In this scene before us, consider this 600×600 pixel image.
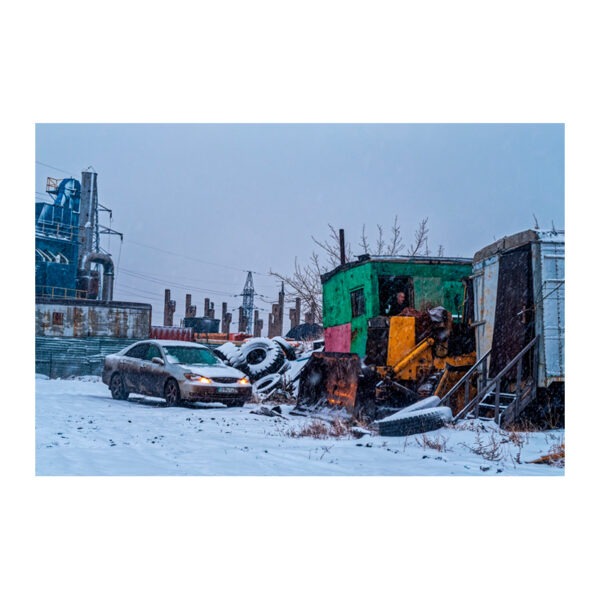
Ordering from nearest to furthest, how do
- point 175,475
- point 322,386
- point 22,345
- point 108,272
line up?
point 175,475, point 22,345, point 108,272, point 322,386

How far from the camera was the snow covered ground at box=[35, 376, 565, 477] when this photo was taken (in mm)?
7281

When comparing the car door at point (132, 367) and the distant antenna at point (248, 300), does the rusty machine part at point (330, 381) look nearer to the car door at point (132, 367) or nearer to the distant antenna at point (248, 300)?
the distant antenna at point (248, 300)

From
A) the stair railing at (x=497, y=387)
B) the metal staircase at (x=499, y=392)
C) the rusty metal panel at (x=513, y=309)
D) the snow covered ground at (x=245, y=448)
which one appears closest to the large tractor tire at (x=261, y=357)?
the snow covered ground at (x=245, y=448)

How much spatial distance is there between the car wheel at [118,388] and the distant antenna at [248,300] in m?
1.90

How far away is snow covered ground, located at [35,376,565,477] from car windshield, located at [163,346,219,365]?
4.54 ft

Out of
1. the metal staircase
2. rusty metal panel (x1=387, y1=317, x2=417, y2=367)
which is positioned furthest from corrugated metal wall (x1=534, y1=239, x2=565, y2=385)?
rusty metal panel (x1=387, y1=317, x2=417, y2=367)

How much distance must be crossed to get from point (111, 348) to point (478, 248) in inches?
204

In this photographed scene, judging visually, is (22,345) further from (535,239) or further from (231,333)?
(535,239)

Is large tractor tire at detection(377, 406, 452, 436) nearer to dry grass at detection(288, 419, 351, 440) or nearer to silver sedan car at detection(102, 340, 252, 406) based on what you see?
dry grass at detection(288, 419, 351, 440)

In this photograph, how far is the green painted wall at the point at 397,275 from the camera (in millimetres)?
9992

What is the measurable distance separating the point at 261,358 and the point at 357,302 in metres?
1.67

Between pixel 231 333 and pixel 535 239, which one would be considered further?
pixel 231 333

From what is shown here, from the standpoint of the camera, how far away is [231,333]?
32.5 ft
